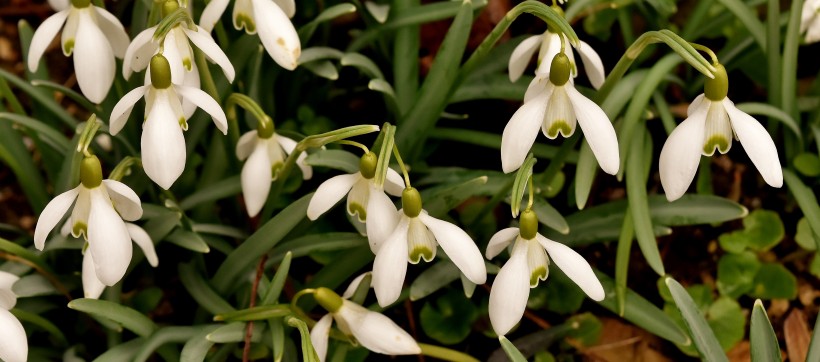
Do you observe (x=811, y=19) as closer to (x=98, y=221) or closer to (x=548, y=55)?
(x=548, y=55)

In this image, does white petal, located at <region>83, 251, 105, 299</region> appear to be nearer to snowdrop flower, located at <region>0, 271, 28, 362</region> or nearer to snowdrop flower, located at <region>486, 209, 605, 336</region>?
snowdrop flower, located at <region>0, 271, 28, 362</region>

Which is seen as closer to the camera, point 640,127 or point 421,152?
point 640,127

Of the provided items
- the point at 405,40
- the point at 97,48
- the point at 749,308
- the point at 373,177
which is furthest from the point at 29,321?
the point at 749,308

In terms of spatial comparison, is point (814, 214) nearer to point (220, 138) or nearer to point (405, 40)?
point (405, 40)

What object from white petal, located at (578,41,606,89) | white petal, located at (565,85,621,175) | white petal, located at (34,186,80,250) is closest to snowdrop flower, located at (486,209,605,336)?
white petal, located at (565,85,621,175)

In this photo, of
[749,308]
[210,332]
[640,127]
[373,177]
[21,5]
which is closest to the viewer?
[373,177]

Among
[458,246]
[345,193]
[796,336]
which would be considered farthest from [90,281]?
[796,336]
